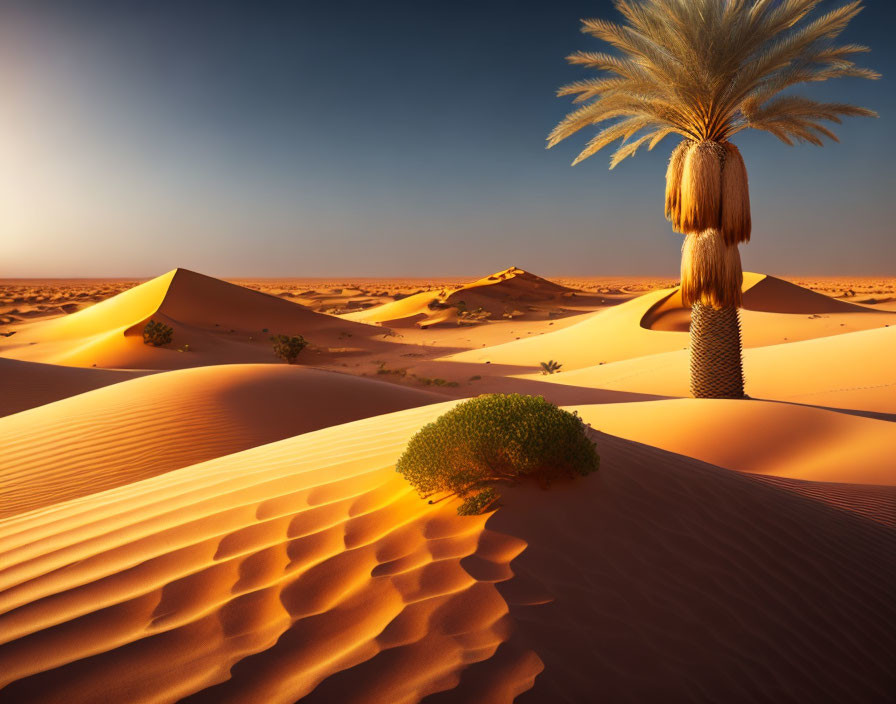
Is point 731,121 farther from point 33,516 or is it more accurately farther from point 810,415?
point 33,516

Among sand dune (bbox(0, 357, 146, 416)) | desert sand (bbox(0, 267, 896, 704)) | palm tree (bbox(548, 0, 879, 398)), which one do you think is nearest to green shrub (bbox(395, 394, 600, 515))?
desert sand (bbox(0, 267, 896, 704))

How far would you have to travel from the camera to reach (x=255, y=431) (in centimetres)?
818

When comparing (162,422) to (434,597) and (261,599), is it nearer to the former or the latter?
(261,599)

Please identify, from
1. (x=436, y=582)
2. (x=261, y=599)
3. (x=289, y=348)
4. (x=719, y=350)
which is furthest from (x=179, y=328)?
(x=436, y=582)

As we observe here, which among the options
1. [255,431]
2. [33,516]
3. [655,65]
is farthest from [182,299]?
[33,516]

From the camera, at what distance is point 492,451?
310 centimetres

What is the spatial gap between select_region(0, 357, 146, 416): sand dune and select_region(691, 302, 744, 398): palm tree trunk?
1295cm

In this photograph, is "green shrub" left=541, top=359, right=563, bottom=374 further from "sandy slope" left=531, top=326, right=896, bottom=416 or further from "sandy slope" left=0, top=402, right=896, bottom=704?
"sandy slope" left=0, top=402, right=896, bottom=704

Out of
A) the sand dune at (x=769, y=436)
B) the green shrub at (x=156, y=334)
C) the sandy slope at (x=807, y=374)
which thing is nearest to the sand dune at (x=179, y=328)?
the green shrub at (x=156, y=334)

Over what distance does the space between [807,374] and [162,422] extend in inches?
490

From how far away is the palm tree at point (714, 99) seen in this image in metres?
9.34

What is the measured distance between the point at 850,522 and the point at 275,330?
2692 cm

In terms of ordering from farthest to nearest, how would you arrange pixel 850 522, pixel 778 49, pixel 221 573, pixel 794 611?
pixel 778 49, pixel 850 522, pixel 794 611, pixel 221 573

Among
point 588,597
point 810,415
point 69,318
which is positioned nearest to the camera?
point 588,597
